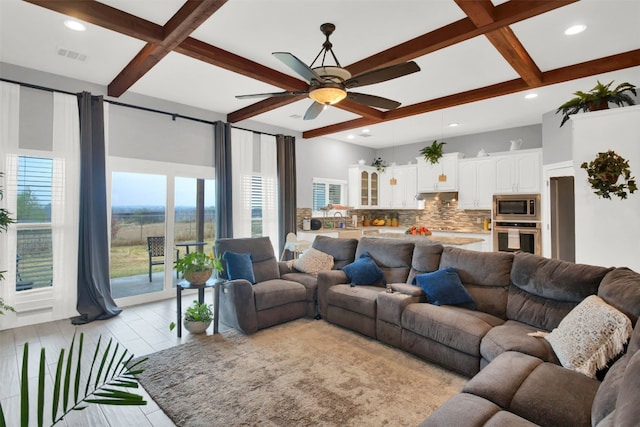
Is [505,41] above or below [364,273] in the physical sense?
above

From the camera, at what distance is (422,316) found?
3.00 metres

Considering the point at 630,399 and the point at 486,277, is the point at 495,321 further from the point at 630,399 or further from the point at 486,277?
the point at 630,399

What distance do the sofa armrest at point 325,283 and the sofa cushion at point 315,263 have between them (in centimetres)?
40

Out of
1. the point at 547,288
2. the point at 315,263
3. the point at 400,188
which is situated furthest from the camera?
the point at 400,188

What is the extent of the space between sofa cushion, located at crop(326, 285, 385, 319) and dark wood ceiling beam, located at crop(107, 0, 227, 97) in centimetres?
290

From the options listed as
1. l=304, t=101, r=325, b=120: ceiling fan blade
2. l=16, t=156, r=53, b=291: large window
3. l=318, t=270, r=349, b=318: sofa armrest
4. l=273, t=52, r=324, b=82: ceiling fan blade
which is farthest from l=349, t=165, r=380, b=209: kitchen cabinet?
l=16, t=156, r=53, b=291: large window

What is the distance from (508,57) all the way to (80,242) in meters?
5.30

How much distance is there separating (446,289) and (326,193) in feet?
15.3

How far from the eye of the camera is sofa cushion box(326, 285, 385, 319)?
348 cm

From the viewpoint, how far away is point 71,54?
362cm

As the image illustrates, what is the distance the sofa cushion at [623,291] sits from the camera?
6.56ft

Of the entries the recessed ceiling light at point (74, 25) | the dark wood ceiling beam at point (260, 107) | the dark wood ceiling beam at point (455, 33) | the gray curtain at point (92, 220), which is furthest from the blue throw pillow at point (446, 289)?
the recessed ceiling light at point (74, 25)

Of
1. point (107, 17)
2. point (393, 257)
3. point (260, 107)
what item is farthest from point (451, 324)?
point (260, 107)

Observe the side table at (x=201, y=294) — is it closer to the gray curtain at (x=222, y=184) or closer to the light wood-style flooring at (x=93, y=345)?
the light wood-style flooring at (x=93, y=345)
